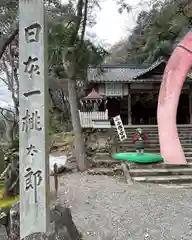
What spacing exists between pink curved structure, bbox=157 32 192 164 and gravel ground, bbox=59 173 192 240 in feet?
6.83

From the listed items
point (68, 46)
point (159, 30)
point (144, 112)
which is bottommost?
point (144, 112)

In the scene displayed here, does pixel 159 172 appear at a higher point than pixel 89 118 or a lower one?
lower

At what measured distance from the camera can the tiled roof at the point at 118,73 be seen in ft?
60.5

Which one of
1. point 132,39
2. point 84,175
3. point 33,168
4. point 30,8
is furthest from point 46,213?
point 132,39

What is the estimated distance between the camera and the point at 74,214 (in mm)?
5871

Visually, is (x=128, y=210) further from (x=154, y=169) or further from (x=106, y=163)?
(x=106, y=163)

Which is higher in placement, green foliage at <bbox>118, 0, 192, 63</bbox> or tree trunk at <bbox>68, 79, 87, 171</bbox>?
green foliage at <bbox>118, 0, 192, 63</bbox>

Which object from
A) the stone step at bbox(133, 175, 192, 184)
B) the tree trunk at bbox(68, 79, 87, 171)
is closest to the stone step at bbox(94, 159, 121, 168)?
the tree trunk at bbox(68, 79, 87, 171)

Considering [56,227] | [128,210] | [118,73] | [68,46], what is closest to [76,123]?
[68,46]

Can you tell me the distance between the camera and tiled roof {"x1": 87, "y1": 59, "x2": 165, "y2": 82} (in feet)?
60.5

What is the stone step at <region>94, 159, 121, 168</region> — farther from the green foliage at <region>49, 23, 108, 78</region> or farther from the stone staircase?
the green foliage at <region>49, 23, 108, 78</region>

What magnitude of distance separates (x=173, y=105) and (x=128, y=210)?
5098 millimetres

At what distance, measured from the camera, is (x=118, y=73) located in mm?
21234

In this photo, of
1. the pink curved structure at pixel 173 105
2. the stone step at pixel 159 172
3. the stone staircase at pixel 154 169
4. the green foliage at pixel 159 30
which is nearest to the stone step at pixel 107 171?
the stone staircase at pixel 154 169
